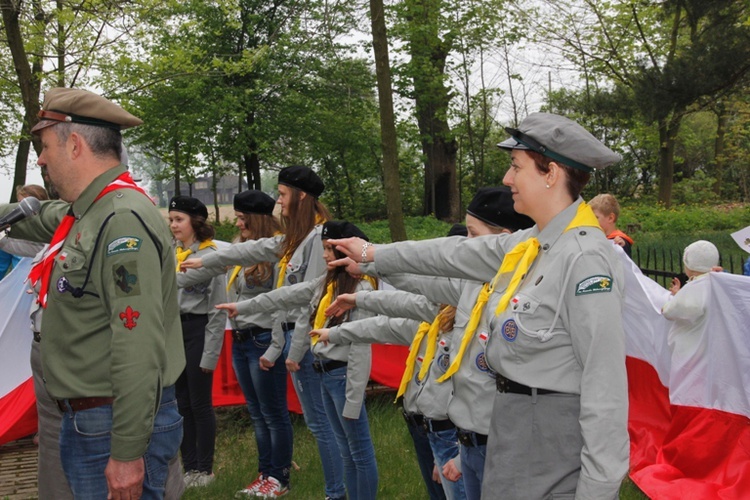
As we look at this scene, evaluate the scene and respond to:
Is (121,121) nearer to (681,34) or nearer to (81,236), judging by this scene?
(81,236)

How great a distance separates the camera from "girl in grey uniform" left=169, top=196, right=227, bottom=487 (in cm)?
634

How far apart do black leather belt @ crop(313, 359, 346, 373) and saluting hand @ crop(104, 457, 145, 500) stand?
7.72ft

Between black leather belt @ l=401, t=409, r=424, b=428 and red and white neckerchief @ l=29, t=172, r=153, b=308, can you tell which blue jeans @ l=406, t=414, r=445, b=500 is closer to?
black leather belt @ l=401, t=409, r=424, b=428

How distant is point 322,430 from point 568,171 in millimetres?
3346

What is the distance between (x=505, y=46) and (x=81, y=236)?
23988 millimetres

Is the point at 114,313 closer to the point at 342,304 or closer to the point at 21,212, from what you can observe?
the point at 21,212

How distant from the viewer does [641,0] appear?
774 inches

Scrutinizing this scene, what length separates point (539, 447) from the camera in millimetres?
2703

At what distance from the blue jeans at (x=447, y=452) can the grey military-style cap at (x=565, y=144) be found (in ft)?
5.97

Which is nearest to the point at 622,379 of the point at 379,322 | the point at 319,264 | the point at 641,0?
the point at 379,322

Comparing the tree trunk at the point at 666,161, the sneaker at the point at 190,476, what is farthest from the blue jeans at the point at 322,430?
the tree trunk at the point at 666,161

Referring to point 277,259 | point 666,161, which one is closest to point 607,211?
point 277,259

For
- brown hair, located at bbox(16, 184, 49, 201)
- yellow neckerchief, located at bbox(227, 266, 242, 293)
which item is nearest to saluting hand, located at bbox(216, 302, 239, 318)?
yellow neckerchief, located at bbox(227, 266, 242, 293)

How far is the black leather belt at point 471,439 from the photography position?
3.34 m
